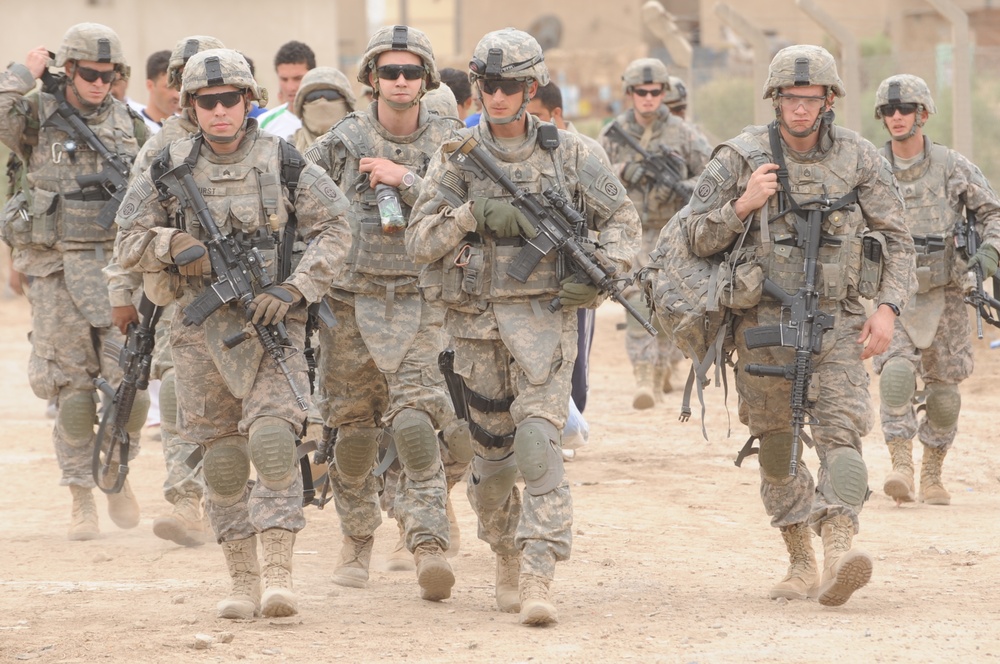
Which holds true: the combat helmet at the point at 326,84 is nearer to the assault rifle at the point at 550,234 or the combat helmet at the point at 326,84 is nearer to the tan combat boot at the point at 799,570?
the assault rifle at the point at 550,234

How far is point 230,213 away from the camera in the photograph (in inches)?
247

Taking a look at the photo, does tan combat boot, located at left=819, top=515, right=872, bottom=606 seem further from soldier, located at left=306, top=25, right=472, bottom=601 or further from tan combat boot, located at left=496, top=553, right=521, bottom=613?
soldier, located at left=306, top=25, right=472, bottom=601

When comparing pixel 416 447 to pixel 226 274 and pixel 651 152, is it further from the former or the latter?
pixel 651 152

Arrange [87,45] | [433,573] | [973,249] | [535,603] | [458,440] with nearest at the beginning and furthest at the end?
[535,603]
[433,573]
[458,440]
[87,45]
[973,249]

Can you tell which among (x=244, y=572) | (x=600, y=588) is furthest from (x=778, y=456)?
(x=244, y=572)

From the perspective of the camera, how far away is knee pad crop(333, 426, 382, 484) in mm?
7090

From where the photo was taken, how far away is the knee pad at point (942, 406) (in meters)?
9.07

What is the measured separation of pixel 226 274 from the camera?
6164 millimetres

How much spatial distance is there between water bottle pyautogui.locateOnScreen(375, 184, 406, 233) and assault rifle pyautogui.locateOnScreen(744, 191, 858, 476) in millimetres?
1494

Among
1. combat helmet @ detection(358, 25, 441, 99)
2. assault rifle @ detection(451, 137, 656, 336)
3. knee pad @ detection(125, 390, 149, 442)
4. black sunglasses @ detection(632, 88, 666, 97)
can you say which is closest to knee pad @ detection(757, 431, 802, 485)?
assault rifle @ detection(451, 137, 656, 336)

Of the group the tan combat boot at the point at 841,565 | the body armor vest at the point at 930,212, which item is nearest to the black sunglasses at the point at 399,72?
the tan combat boot at the point at 841,565

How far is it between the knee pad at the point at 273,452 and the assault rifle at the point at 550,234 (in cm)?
103

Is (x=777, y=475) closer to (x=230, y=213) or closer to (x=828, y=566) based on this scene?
(x=828, y=566)

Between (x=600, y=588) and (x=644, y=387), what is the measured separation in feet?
19.1
